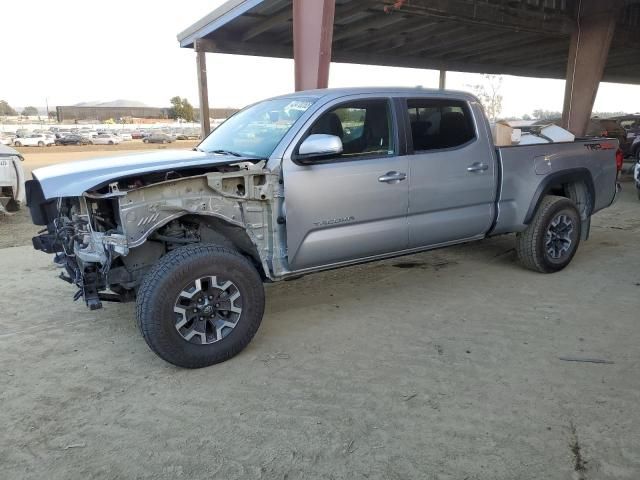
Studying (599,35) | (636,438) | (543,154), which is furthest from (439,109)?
(599,35)

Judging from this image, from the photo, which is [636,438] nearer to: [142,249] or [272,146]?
[272,146]

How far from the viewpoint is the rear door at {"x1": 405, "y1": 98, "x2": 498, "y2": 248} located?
176 inches

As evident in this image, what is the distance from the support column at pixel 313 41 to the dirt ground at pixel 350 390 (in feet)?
17.0

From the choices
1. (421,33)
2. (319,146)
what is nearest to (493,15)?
(421,33)

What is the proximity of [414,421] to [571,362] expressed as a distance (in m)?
1.40

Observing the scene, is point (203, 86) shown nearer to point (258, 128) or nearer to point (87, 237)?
point (258, 128)

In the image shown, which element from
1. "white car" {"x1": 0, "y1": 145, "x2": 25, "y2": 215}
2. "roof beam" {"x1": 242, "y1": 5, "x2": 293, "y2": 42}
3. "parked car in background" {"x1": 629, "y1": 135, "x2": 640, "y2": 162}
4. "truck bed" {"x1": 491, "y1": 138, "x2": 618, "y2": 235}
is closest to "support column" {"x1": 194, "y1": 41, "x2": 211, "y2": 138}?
"roof beam" {"x1": 242, "y1": 5, "x2": 293, "y2": 42}

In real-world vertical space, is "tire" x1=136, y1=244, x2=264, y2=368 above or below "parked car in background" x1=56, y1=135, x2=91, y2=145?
above

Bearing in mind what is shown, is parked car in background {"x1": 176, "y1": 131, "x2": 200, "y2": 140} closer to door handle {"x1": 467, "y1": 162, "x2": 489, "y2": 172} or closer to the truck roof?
the truck roof

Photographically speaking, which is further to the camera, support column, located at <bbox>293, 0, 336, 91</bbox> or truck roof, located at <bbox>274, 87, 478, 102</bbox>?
support column, located at <bbox>293, 0, 336, 91</bbox>

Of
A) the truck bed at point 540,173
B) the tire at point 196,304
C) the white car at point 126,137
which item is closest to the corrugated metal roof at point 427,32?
the truck bed at point 540,173

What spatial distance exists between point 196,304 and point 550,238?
154 inches

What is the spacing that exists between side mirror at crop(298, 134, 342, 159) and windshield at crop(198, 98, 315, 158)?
257mm

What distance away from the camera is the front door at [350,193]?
3.89 m
